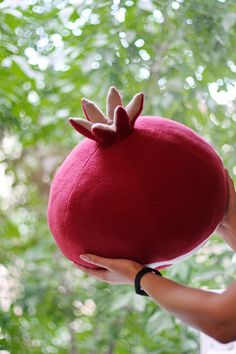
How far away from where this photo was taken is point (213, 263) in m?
1.47

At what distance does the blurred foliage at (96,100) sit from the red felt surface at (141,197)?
610 mm

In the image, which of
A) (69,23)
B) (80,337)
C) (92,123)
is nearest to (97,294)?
(80,337)

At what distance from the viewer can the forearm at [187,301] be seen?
31.0 inches

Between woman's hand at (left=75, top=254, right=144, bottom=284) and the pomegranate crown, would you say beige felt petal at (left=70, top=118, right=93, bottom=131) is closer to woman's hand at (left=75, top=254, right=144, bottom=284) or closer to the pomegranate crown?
the pomegranate crown

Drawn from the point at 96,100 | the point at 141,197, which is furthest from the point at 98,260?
the point at 96,100

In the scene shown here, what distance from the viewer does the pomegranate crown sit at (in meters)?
0.81

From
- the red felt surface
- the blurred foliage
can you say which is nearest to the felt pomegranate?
the red felt surface

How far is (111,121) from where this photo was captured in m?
0.88

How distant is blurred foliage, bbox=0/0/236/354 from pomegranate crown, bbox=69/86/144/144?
555 millimetres

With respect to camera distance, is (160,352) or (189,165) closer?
(189,165)

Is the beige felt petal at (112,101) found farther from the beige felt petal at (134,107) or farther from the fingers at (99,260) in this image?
the fingers at (99,260)

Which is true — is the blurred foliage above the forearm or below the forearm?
below

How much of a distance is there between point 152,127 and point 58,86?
0.70 metres

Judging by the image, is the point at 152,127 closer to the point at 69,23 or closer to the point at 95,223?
the point at 95,223
